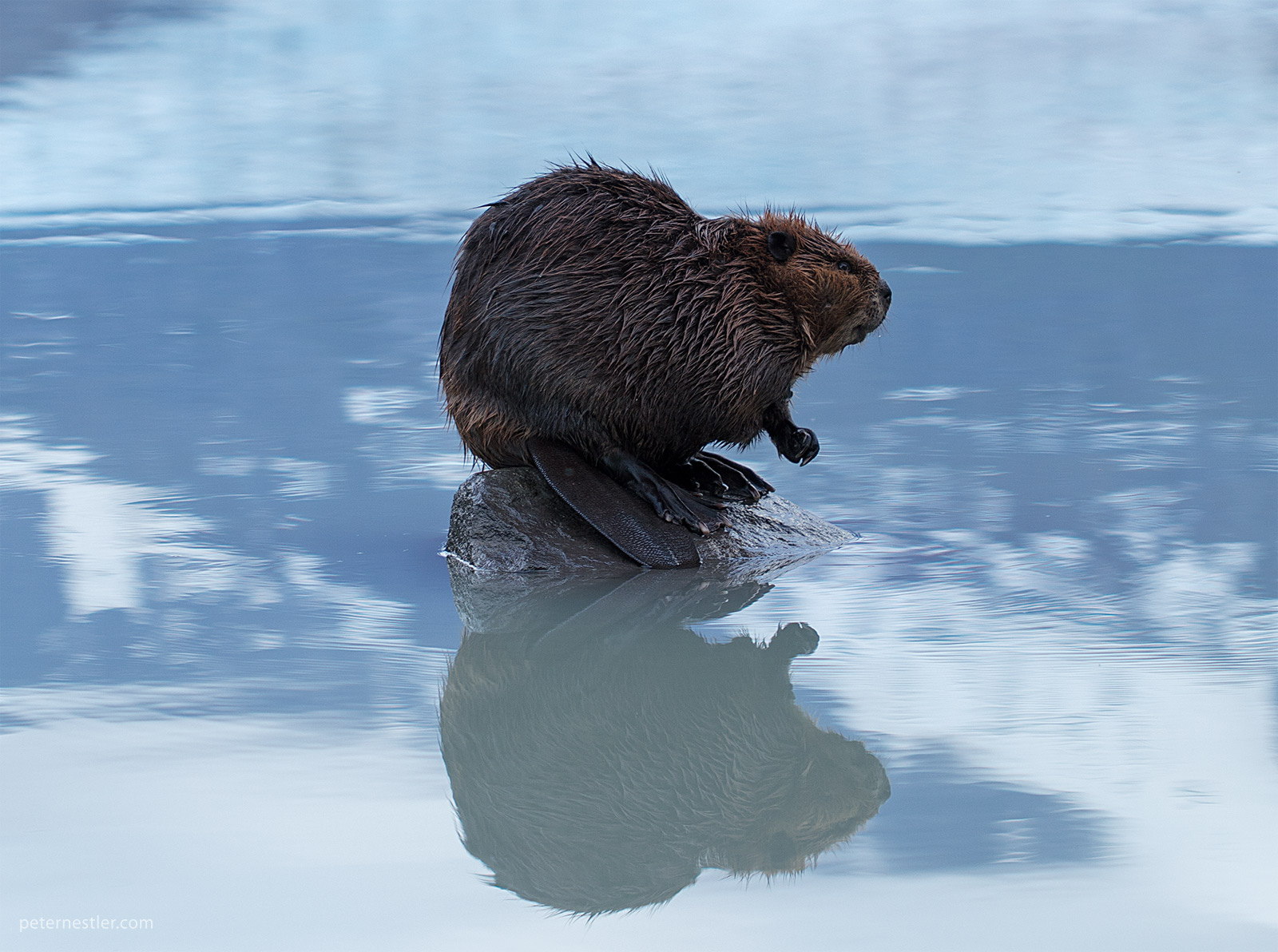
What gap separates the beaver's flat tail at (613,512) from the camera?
325 centimetres

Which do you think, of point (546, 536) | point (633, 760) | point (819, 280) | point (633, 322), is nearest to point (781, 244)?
point (819, 280)

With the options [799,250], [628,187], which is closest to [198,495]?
[628,187]

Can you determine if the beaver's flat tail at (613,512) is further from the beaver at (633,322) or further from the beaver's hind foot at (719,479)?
the beaver's hind foot at (719,479)

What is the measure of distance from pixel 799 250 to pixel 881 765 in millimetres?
1421

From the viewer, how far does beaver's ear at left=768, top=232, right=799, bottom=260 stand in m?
3.30

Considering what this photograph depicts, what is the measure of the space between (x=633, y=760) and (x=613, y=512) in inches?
39.8

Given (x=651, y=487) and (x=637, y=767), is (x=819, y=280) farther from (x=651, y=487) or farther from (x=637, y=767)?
(x=637, y=767)

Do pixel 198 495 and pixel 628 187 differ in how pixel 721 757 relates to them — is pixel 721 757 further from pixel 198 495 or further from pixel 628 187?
pixel 198 495

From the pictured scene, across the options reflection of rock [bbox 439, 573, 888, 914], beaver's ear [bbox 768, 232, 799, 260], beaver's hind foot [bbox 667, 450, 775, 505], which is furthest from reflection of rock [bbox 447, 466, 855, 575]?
beaver's ear [bbox 768, 232, 799, 260]

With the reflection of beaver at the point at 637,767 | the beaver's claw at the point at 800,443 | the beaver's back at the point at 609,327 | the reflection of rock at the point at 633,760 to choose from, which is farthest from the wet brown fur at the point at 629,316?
the reflection of beaver at the point at 637,767

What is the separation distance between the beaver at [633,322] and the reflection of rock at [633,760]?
18.2 inches

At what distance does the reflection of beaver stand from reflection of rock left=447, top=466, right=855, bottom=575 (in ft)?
1.33

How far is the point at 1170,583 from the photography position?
10.3 feet

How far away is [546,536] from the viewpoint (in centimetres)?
331
